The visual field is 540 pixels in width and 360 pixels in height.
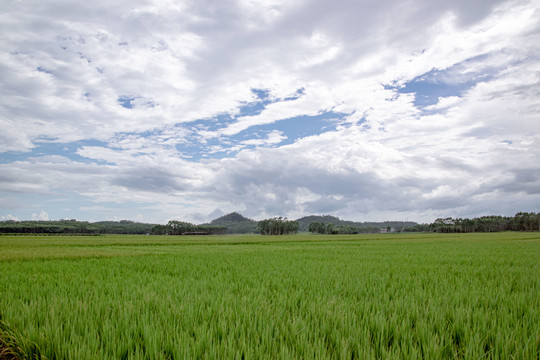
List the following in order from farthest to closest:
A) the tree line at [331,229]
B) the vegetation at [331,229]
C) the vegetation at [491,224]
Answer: the tree line at [331,229] < the vegetation at [331,229] < the vegetation at [491,224]

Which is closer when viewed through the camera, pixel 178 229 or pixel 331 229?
pixel 178 229

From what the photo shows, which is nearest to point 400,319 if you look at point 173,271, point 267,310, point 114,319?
point 267,310

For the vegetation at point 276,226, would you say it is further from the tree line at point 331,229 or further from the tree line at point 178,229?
the tree line at point 178,229

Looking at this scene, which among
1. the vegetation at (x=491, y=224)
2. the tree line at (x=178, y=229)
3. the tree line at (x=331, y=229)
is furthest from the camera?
the tree line at (x=331, y=229)

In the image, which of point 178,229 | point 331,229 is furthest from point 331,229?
point 178,229

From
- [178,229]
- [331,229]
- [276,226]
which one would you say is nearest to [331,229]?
[331,229]

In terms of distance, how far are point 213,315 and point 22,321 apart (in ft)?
8.98

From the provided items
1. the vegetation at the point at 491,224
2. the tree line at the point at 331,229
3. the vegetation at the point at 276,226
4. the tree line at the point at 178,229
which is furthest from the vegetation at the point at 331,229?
the tree line at the point at 178,229

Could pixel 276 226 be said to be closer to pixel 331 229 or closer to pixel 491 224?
pixel 331 229

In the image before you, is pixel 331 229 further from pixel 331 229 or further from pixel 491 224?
pixel 491 224

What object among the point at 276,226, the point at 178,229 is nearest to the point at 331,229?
the point at 276,226

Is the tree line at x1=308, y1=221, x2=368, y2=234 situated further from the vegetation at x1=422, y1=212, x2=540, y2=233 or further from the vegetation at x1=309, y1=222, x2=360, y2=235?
the vegetation at x1=422, y1=212, x2=540, y2=233

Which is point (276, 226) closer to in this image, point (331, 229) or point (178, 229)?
point (331, 229)

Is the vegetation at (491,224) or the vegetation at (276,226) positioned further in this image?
the vegetation at (276,226)
